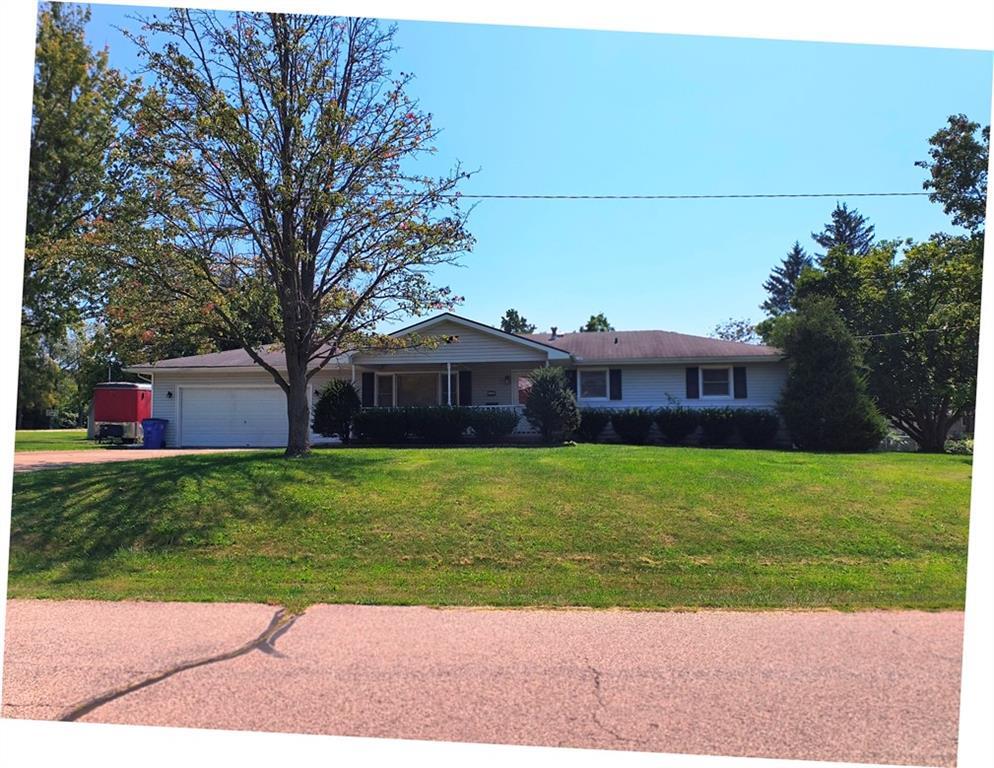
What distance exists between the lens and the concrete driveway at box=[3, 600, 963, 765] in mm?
3568

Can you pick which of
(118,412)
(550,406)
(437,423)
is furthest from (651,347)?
(118,412)

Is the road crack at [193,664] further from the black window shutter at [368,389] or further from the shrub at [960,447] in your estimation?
the shrub at [960,447]

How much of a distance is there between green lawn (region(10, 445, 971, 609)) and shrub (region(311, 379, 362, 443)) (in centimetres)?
837

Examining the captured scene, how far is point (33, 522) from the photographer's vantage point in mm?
8547

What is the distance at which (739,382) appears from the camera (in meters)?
22.4

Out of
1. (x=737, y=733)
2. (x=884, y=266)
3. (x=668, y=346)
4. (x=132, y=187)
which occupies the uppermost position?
(x=884, y=266)

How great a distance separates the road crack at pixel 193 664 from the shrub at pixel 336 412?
47.7 feet

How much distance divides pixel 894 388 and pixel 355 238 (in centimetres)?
2069

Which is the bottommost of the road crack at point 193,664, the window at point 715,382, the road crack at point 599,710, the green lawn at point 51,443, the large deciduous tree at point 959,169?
the road crack at point 599,710

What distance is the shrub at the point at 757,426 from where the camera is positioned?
803 inches

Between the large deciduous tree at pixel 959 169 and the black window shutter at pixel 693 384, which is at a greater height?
the large deciduous tree at pixel 959 169

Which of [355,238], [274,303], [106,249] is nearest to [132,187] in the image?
[106,249]

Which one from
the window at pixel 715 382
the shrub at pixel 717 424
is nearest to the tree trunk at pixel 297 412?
the shrub at pixel 717 424

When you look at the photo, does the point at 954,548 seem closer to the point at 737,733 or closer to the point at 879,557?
the point at 879,557
